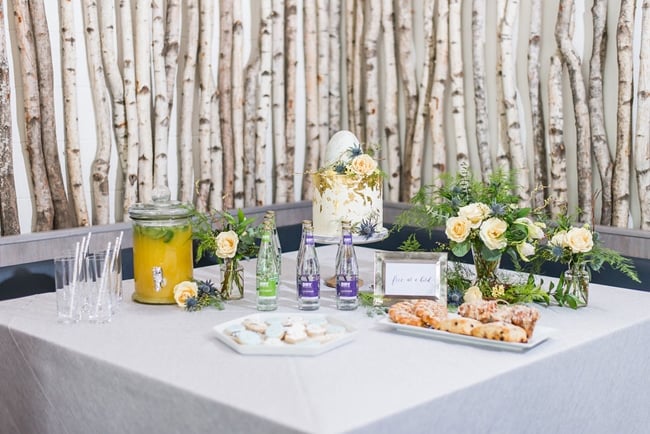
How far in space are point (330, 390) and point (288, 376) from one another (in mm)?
122

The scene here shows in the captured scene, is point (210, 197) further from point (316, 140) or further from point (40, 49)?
point (40, 49)

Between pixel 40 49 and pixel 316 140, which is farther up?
pixel 40 49

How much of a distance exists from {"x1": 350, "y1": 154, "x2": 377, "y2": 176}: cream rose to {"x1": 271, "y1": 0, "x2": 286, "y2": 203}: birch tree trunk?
5.99ft

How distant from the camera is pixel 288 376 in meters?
1.74

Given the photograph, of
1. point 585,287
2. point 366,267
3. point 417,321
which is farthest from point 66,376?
point 585,287

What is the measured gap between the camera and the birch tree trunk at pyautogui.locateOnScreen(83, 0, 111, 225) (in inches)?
141

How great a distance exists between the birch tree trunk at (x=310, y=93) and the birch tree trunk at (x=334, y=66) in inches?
3.8

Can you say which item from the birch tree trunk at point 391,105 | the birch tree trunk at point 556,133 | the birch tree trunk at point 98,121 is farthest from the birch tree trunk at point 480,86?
the birch tree trunk at point 98,121

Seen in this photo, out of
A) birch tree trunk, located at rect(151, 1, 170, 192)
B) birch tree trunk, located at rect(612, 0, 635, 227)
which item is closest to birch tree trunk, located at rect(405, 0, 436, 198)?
birch tree trunk, located at rect(612, 0, 635, 227)

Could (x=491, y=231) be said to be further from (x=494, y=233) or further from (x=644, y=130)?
(x=644, y=130)

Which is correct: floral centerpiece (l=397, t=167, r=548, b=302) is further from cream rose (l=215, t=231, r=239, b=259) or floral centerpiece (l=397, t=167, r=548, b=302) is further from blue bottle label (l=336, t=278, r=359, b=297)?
cream rose (l=215, t=231, r=239, b=259)

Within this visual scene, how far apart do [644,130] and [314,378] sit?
2349 millimetres

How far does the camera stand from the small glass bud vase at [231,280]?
2.46 m

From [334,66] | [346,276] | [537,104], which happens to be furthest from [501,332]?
[334,66]
